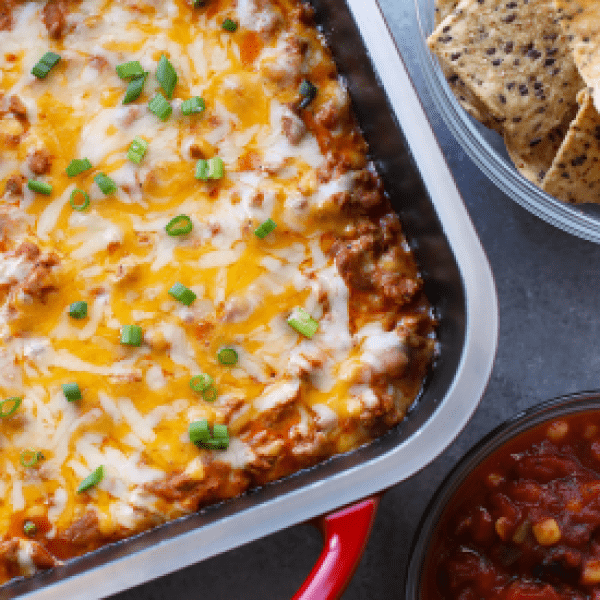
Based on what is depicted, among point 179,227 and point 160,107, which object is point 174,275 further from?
point 160,107

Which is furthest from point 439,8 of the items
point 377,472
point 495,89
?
point 377,472

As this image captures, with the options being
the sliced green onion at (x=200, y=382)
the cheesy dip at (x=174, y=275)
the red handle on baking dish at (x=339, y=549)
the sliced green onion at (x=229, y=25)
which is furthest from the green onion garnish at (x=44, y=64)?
the red handle on baking dish at (x=339, y=549)

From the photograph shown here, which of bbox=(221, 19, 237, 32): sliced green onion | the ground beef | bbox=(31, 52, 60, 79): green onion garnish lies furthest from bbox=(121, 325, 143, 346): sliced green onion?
bbox=(221, 19, 237, 32): sliced green onion

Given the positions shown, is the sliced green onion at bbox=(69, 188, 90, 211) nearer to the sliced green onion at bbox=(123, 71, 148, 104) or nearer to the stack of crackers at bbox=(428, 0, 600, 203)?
the sliced green onion at bbox=(123, 71, 148, 104)

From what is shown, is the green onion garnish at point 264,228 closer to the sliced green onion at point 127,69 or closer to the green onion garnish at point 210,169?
the green onion garnish at point 210,169

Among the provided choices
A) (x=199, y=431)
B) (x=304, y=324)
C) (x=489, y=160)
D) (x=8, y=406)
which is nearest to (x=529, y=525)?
(x=304, y=324)

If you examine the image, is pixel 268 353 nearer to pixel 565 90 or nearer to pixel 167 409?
pixel 167 409
